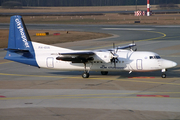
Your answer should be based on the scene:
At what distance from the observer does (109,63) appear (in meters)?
27.6

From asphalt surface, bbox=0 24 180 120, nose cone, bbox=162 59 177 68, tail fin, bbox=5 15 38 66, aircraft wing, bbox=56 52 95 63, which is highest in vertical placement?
tail fin, bbox=5 15 38 66

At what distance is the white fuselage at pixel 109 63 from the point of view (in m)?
26.8

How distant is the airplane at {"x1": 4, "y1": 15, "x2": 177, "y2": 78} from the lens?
26844mm

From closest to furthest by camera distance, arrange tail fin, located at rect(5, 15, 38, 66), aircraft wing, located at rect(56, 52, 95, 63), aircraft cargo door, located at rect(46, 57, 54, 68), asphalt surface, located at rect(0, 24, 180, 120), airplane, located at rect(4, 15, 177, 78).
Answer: asphalt surface, located at rect(0, 24, 180, 120)
airplane, located at rect(4, 15, 177, 78)
aircraft wing, located at rect(56, 52, 95, 63)
aircraft cargo door, located at rect(46, 57, 54, 68)
tail fin, located at rect(5, 15, 38, 66)

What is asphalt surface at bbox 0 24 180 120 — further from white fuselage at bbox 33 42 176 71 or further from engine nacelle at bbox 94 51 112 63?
engine nacelle at bbox 94 51 112 63

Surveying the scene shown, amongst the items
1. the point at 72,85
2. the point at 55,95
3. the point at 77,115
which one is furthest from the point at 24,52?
the point at 77,115

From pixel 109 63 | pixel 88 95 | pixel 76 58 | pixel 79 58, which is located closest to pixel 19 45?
pixel 76 58

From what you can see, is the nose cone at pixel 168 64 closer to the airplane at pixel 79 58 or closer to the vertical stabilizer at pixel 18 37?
the airplane at pixel 79 58

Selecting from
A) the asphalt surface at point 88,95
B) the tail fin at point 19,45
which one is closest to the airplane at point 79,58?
the tail fin at point 19,45

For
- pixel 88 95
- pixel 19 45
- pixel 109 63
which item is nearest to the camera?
pixel 88 95

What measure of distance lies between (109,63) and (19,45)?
9.76 m

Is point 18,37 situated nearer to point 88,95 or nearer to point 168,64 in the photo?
point 88,95

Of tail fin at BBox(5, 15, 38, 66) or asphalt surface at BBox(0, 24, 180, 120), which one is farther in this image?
tail fin at BBox(5, 15, 38, 66)

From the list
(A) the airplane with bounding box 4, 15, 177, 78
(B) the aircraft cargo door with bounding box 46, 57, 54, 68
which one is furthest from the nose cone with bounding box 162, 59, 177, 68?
(B) the aircraft cargo door with bounding box 46, 57, 54, 68
